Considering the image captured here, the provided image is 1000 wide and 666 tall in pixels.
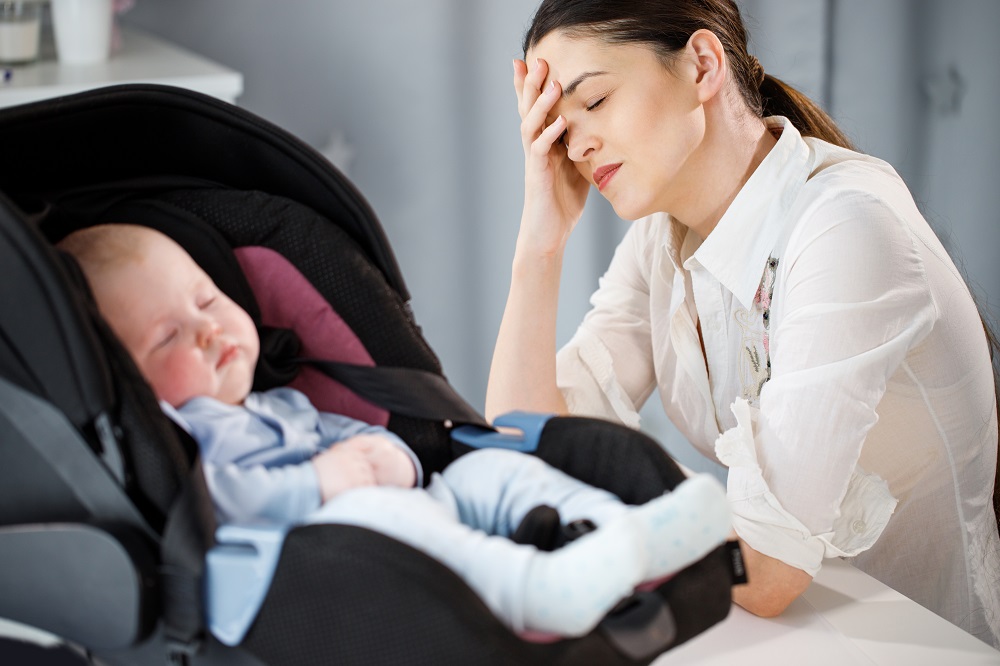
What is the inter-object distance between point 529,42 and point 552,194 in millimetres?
230

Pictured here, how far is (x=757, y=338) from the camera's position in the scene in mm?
1383

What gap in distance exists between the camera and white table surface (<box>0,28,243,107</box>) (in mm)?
1557

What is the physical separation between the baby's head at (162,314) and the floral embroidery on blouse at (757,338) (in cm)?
78

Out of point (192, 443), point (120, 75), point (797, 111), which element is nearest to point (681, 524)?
point (192, 443)

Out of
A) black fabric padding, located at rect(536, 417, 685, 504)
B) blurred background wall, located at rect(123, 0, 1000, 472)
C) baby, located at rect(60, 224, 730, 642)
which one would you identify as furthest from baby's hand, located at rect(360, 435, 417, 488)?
blurred background wall, located at rect(123, 0, 1000, 472)

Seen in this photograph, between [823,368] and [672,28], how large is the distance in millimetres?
527

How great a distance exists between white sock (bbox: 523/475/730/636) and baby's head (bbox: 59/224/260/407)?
1.18 ft

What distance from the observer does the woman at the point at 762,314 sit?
3.67ft

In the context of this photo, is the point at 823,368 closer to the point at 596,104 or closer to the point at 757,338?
the point at 757,338

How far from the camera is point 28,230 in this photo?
2.07 feet

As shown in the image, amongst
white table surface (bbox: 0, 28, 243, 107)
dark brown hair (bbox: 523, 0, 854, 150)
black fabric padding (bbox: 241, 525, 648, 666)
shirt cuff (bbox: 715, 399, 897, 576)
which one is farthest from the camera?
white table surface (bbox: 0, 28, 243, 107)

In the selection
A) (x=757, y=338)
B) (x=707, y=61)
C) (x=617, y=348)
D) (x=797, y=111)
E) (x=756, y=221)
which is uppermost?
(x=707, y=61)

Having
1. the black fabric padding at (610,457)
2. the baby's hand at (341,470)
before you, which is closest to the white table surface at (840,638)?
the black fabric padding at (610,457)

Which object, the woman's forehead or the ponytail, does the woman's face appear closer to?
the woman's forehead
